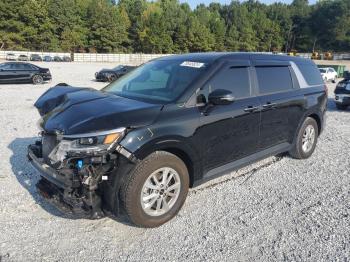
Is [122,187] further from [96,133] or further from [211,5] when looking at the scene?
[211,5]

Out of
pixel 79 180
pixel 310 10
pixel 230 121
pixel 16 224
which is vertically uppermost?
pixel 310 10

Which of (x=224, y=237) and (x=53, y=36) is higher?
(x=53, y=36)

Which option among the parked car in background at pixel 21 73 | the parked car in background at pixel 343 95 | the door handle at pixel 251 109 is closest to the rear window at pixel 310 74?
the door handle at pixel 251 109

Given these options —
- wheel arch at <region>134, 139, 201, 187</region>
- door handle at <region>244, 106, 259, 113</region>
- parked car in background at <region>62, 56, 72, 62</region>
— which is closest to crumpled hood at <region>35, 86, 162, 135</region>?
wheel arch at <region>134, 139, 201, 187</region>

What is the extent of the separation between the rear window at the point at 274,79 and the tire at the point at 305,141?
87cm

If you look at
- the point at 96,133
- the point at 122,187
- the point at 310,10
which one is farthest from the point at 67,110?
the point at 310,10

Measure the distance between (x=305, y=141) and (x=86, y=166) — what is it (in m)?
4.22

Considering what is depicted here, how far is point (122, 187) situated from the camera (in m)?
3.25

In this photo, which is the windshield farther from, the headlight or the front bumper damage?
the front bumper damage

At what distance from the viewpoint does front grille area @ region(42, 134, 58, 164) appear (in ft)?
11.6

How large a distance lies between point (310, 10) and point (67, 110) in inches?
5952

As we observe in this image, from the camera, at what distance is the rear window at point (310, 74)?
579cm

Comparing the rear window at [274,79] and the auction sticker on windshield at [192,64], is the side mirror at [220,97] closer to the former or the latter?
the auction sticker on windshield at [192,64]

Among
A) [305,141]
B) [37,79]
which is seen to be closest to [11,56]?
[37,79]
